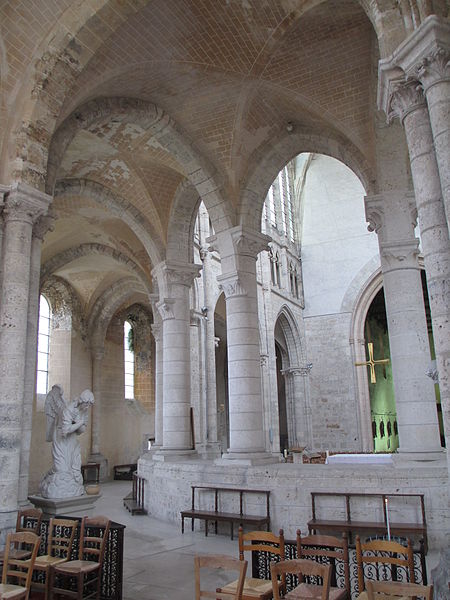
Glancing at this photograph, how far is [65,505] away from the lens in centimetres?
772

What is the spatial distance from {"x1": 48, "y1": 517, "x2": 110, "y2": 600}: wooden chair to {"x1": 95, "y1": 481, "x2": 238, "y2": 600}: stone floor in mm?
432

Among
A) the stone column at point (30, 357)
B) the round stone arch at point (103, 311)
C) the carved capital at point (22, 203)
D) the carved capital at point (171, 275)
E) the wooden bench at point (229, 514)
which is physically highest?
the round stone arch at point (103, 311)

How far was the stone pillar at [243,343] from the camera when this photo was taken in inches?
375

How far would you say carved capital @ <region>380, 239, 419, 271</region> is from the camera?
885 cm

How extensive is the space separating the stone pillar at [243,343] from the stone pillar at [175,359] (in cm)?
214

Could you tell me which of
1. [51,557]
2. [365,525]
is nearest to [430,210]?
[365,525]

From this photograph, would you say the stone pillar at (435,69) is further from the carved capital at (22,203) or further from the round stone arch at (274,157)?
the round stone arch at (274,157)

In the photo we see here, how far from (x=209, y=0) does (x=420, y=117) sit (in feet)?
14.3

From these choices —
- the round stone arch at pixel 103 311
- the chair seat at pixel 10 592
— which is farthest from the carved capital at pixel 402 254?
the round stone arch at pixel 103 311

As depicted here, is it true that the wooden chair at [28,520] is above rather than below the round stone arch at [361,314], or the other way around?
below

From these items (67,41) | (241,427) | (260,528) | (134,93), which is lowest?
(260,528)

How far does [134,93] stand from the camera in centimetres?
970

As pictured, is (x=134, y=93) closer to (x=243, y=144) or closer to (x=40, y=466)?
(x=243, y=144)

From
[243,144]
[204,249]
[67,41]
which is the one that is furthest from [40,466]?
[67,41]
